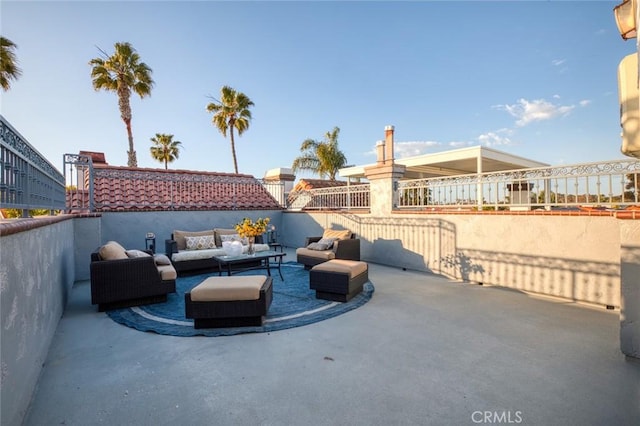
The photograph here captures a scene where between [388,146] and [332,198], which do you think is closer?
[388,146]

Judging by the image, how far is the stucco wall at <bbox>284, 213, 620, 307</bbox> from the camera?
427cm

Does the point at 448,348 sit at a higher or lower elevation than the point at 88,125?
lower

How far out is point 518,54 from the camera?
867 cm

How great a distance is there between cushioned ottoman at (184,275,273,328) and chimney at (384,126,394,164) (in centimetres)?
513

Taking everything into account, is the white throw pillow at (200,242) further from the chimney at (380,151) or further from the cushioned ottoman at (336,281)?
the chimney at (380,151)

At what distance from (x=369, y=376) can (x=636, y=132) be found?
3197 millimetres

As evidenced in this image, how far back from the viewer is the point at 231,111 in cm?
1789

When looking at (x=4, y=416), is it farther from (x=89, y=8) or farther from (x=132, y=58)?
(x=132, y=58)

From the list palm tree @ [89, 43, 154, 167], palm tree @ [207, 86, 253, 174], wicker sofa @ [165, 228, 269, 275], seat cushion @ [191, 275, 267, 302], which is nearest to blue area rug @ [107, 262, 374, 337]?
seat cushion @ [191, 275, 267, 302]

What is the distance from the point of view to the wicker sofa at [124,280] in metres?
4.15

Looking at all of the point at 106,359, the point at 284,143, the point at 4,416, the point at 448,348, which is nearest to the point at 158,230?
the point at 106,359

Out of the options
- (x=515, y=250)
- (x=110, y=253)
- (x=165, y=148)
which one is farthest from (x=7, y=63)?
(x=165, y=148)

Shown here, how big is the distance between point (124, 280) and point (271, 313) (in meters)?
2.26

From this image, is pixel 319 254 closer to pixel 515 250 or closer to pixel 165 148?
pixel 515 250
